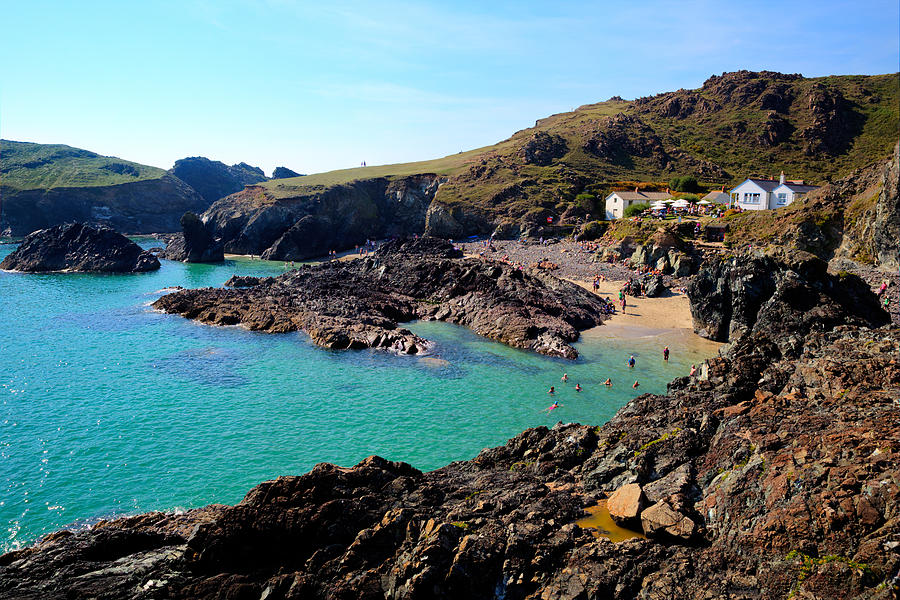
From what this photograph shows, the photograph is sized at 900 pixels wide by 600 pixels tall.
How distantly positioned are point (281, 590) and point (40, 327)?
177ft

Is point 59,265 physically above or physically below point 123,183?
below

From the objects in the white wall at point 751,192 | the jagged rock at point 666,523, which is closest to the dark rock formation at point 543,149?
the white wall at point 751,192

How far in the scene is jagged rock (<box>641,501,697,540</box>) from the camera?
12451 millimetres

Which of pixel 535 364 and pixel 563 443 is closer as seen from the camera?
pixel 563 443

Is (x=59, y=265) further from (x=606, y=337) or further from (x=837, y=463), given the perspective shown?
(x=837, y=463)

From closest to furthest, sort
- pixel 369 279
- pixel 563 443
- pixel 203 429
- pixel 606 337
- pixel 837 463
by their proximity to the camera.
A: pixel 837 463 → pixel 563 443 → pixel 203 429 → pixel 606 337 → pixel 369 279

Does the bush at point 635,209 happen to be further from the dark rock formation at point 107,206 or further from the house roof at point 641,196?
the dark rock formation at point 107,206

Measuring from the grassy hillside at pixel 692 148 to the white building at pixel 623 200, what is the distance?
152 inches

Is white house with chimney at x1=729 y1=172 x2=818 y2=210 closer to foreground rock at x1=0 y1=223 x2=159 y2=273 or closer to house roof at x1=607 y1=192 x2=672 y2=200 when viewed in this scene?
house roof at x1=607 y1=192 x2=672 y2=200

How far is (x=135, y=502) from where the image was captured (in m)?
22.4

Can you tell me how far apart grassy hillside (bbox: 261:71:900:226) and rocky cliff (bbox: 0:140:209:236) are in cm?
4447

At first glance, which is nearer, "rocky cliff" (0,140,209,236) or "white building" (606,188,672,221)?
"white building" (606,188,672,221)

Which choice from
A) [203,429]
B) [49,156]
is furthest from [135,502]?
[49,156]

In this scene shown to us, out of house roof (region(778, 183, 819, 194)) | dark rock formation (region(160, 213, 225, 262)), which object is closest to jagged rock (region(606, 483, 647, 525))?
house roof (region(778, 183, 819, 194))
